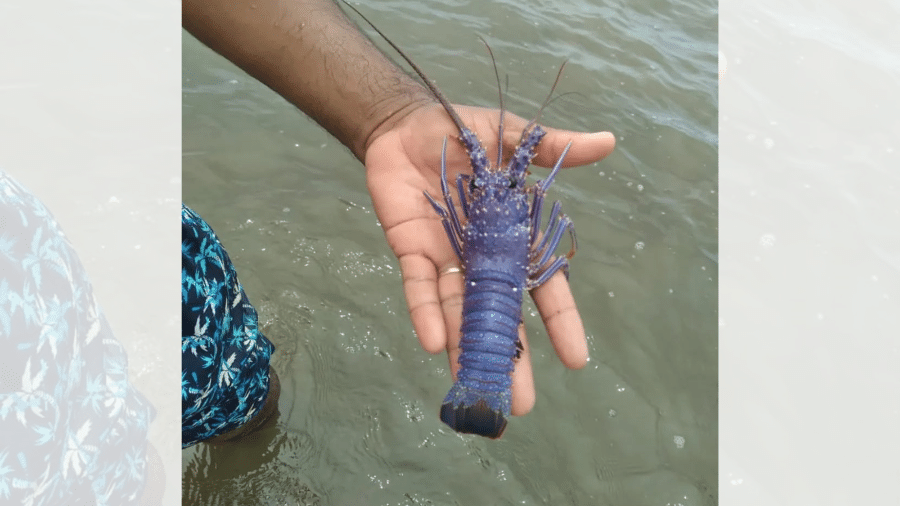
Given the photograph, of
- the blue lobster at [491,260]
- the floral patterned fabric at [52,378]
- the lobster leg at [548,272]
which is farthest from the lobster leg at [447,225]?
the floral patterned fabric at [52,378]

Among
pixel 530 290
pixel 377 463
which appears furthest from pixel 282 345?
pixel 530 290

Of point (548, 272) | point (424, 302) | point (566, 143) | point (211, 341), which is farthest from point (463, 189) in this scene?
point (211, 341)

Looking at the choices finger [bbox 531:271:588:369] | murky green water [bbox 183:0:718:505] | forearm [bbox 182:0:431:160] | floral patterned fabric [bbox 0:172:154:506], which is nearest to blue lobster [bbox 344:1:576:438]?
finger [bbox 531:271:588:369]

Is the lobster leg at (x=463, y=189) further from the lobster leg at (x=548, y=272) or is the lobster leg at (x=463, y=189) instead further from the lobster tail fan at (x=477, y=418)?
the lobster tail fan at (x=477, y=418)

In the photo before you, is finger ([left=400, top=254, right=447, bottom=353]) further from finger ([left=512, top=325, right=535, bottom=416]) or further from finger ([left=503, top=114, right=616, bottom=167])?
finger ([left=503, top=114, right=616, bottom=167])

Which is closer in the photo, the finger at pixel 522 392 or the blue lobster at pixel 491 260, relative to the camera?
the finger at pixel 522 392

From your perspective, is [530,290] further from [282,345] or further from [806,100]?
[806,100]
